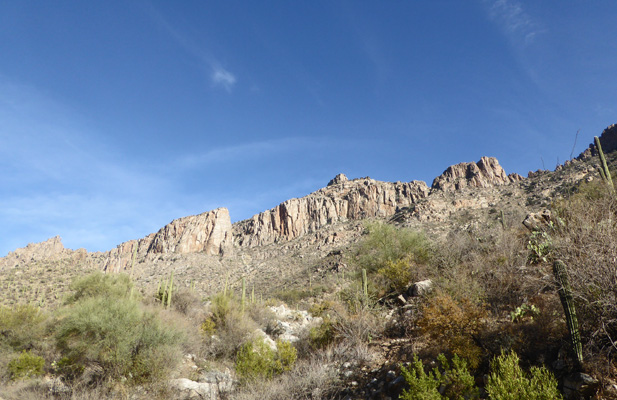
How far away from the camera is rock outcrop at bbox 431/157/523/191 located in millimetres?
63125

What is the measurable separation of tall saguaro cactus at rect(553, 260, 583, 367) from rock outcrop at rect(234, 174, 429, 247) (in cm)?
6380

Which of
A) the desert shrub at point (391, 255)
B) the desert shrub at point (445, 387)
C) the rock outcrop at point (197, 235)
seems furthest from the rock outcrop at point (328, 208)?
the desert shrub at point (445, 387)

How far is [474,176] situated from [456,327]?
224ft

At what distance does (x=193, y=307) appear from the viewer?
1723 cm

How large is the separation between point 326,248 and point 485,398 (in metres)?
47.8

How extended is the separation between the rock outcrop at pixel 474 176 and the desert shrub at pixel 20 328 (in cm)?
6444

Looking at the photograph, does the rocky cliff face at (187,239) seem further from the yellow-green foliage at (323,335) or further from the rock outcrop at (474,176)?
the yellow-green foliage at (323,335)

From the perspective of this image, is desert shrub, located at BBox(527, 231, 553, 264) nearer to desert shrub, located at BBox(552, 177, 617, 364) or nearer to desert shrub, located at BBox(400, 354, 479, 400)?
desert shrub, located at BBox(552, 177, 617, 364)

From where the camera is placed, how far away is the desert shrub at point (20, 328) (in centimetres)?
1184

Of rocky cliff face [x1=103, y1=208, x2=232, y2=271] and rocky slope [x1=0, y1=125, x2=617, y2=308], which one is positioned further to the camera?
rocky cliff face [x1=103, y1=208, x2=232, y2=271]

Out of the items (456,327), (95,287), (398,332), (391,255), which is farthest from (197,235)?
(456,327)

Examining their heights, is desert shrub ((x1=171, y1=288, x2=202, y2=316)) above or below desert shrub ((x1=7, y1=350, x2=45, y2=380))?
above

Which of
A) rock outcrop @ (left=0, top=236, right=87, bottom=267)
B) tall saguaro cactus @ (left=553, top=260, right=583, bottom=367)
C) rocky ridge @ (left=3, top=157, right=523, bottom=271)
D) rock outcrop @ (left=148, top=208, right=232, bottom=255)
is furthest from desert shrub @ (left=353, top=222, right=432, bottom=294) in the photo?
rock outcrop @ (left=0, top=236, right=87, bottom=267)

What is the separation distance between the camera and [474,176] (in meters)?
65.3
